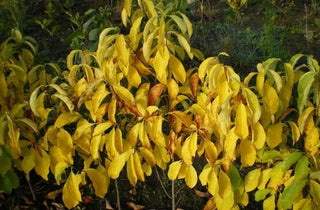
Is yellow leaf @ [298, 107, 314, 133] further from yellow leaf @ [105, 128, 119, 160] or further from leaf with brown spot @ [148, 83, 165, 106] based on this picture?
yellow leaf @ [105, 128, 119, 160]

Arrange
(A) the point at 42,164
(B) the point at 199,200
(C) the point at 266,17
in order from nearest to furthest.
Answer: (A) the point at 42,164
(B) the point at 199,200
(C) the point at 266,17

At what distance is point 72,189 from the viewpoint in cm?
179

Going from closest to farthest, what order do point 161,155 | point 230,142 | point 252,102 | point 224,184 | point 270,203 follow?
1. point 252,102
2. point 230,142
3. point 224,184
4. point 270,203
5. point 161,155

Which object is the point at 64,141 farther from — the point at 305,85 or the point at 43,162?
the point at 305,85

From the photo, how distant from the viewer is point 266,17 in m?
3.51

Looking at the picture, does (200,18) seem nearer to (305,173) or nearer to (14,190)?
(14,190)

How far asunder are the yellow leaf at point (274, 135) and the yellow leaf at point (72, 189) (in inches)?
28.2

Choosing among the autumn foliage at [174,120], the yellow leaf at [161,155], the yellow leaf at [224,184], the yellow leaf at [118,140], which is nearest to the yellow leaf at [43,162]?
the autumn foliage at [174,120]

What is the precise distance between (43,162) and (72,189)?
6.6 inches

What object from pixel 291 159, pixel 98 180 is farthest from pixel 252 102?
pixel 98 180

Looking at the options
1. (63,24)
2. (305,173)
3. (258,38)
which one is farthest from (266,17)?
(305,173)

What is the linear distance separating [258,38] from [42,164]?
1894mm

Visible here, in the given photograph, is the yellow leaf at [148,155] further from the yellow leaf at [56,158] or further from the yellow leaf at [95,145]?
the yellow leaf at [56,158]

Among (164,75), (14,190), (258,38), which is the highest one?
(164,75)
